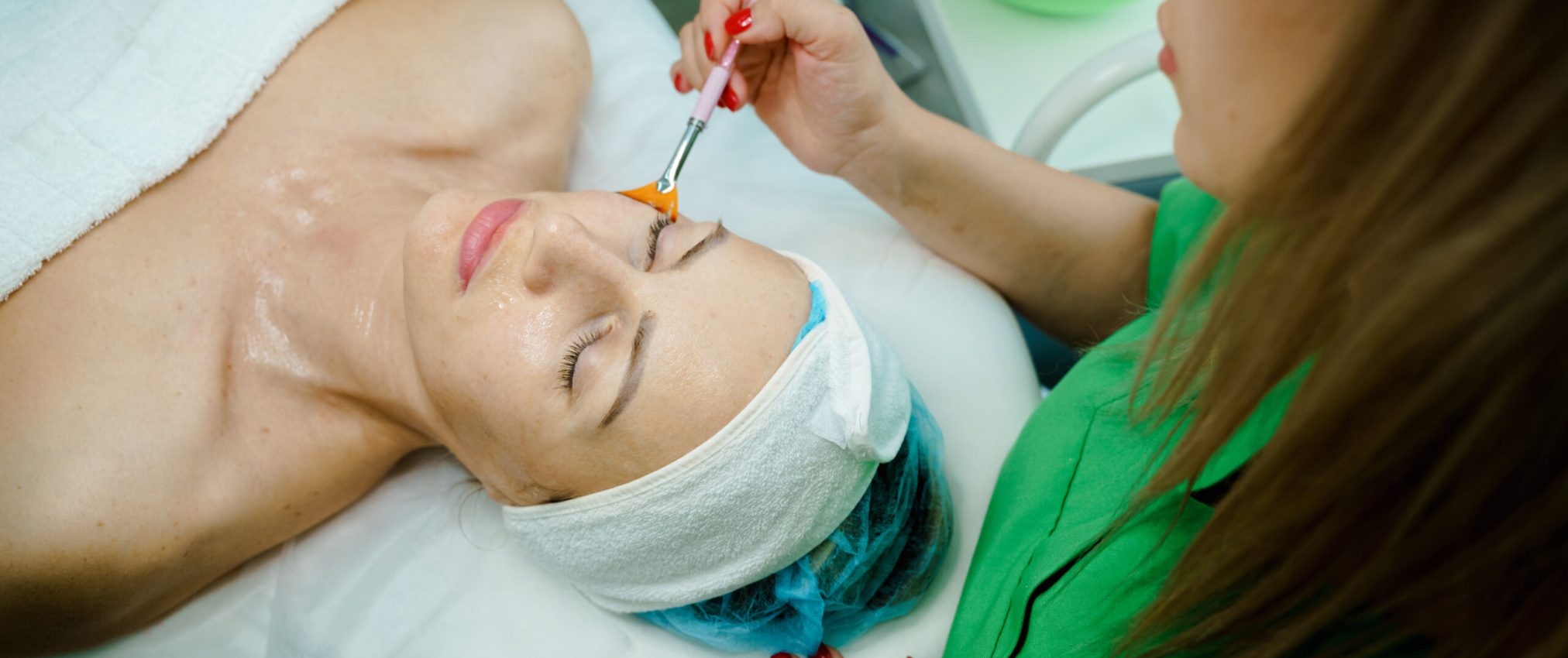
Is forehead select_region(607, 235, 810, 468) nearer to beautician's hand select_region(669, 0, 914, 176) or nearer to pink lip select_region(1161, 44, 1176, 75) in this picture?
beautician's hand select_region(669, 0, 914, 176)

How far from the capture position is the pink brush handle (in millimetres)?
1091

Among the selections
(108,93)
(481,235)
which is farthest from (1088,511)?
(108,93)

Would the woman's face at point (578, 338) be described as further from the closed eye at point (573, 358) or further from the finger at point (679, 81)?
the finger at point (679, 81)

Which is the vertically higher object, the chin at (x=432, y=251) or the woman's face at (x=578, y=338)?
the chin at (x=432, y=251)

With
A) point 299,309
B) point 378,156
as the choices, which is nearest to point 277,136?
point 378,156

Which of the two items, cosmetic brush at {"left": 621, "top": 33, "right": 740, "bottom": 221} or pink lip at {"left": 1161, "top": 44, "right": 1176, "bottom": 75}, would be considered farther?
cosmetic brush at {"left": 621, "top": 33, "right": 740, "bottom": 221}

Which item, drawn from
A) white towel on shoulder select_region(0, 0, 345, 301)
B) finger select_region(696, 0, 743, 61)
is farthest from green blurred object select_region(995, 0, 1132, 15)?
white towel on shoulder select_region(0, 0, 345, 301)

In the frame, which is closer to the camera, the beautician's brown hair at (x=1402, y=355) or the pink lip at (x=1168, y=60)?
the beautician's brown hair at (x=1402, y=355)

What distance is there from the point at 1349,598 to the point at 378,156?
1.25 metres

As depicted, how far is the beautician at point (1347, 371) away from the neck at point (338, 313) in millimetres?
811

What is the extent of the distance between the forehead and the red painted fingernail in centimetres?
33

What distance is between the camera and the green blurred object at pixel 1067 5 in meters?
1.48

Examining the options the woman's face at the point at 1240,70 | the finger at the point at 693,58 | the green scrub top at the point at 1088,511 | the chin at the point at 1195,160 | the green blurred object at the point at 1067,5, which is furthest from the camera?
the green blurred object at the point at 1067,5

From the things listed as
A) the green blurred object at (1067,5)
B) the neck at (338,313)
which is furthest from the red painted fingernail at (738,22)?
the green blurred object at (1067,5)
